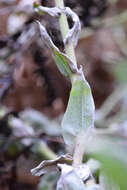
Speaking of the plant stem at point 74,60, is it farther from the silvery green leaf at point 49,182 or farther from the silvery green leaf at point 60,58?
the silvery green leaf at point 49,182

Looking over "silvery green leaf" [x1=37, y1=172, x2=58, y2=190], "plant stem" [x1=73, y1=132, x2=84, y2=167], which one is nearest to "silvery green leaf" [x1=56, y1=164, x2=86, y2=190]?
"plant stem" [x1=73, y1=132, x2=84, y2=167]

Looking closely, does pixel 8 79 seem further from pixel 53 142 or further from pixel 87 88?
pixel 87 88

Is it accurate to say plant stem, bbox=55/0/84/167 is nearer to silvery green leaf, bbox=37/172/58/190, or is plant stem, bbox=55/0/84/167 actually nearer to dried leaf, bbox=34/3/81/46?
dried leaf, bbox=34/3/81/46

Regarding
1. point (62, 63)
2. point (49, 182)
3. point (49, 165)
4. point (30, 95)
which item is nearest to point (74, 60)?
point (62, 63)

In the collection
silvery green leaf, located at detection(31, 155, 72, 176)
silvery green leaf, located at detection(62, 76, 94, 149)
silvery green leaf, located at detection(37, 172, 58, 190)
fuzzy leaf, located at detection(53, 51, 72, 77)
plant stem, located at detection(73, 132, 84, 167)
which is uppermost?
fuzzy leaf, located at detection(53, 51, 72, 77)

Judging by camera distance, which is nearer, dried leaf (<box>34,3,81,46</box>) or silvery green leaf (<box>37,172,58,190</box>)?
dried leaf (<box>34,3,81,46</box>)

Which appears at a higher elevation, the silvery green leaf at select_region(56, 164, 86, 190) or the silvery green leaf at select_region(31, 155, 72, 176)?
the silvery green leaf at select_region(56, 164, 86, 190)

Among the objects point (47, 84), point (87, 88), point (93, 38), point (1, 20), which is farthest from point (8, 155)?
point (93, 38)
